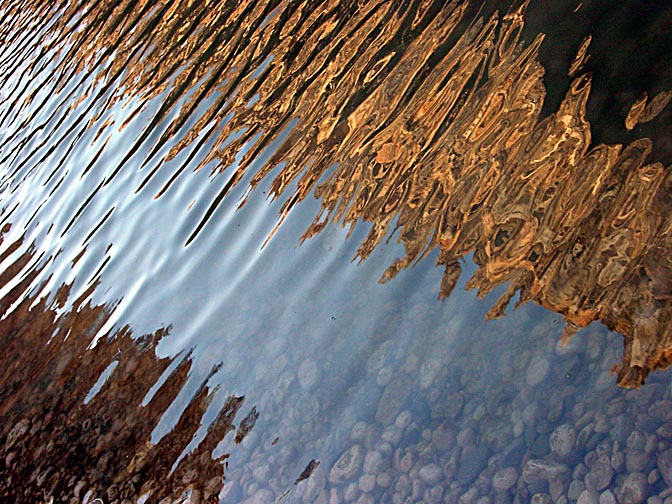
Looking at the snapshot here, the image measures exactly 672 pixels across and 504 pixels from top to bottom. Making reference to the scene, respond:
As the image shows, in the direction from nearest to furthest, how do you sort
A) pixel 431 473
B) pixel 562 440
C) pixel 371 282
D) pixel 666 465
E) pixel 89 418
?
1. pixel 666 465
2. pixel 562 440
3. pixel 431 473
4. pixel 371 282
5. pixel 89 418

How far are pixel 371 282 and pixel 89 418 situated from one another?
283 centimetres

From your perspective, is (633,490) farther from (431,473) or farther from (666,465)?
(431,473)

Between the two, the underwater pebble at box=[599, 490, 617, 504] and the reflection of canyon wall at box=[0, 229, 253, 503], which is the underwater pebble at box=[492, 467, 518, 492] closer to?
the underwater pebble at box=[599, 490, 617, 504]

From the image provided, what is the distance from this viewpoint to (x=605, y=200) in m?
4.54

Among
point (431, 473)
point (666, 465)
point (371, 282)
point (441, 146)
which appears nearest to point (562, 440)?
point (666, 465)

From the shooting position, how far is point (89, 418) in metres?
6.01

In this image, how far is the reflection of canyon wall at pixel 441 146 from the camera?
169 inches

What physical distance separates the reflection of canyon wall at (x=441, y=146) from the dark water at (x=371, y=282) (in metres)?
0.02

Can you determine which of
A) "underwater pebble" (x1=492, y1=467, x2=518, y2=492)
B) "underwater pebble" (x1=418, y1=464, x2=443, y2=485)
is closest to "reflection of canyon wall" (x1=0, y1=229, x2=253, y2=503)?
"underwater pebble" (x1=418, y1=464, x2=443, y2=485)

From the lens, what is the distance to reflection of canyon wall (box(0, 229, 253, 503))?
17.1ft

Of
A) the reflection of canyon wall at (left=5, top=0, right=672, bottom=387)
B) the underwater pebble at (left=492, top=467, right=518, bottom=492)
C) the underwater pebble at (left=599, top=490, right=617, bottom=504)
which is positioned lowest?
the underwater pebble at (left=599, top=490, right=617, bottom=504)

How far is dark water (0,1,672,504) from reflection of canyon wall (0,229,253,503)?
1.0 inches

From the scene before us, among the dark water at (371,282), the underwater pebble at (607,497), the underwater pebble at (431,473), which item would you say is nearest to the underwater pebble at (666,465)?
the dark water at (371,282)

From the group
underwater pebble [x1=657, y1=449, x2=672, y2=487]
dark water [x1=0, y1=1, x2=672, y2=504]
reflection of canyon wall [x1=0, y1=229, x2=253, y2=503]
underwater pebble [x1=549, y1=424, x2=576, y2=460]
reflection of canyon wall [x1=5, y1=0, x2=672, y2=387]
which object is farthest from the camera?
reflection of canyon wall [x1=0, y1=229, x2=253, y2=503]
